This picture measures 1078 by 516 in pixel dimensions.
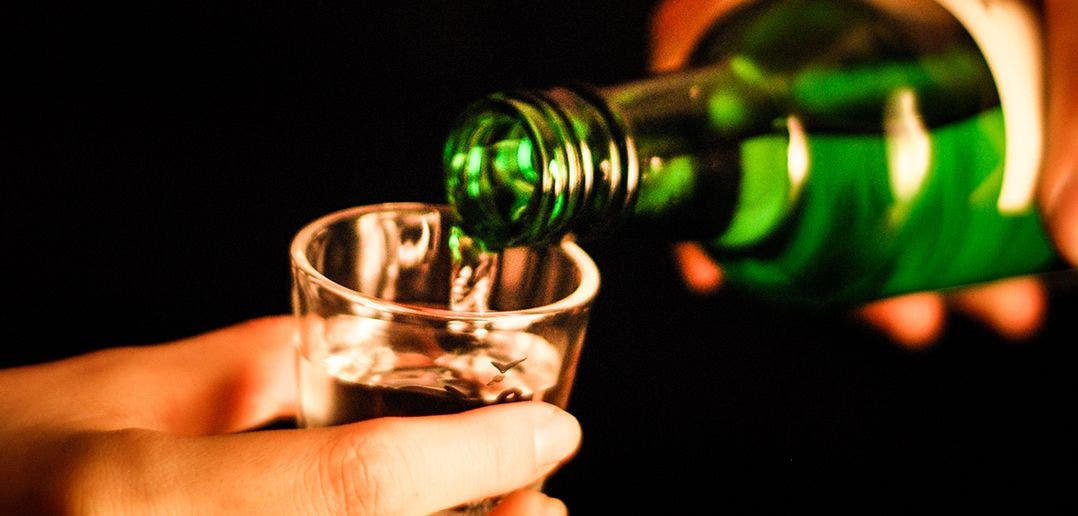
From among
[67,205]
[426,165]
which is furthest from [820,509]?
[67,205]

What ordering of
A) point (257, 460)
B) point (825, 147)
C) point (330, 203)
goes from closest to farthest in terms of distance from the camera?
point (257, 460), point (825, 147), point (330, 203)

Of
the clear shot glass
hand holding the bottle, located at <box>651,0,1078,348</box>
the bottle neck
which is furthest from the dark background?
the bottle neck

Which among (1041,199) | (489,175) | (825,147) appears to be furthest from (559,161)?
(1041,199)

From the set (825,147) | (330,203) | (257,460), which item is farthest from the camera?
(330,203)

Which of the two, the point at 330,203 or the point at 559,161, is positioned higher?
the point at 559,161

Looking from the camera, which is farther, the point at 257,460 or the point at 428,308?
the point at 428,308

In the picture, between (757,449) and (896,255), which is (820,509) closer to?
(757,449)

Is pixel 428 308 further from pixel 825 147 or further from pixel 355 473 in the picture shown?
pixel 825 147
